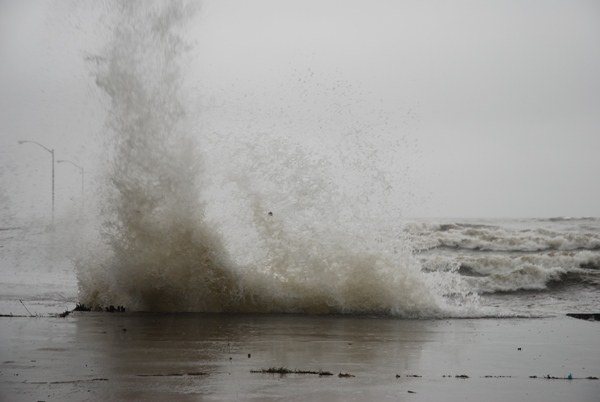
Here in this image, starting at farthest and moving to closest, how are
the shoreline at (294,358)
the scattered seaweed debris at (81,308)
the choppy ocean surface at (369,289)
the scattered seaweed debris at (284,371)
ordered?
1. the choppy ocean surface at (369,289)
2. the scattered seaweed debris at (81,308)
3. the scattered seaweed debris at (284,371)
4. the shoreline at (294,358)

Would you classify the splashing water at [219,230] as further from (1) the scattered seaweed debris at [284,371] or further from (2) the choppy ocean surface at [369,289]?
(1) the scattered seaweed debris at [284,371]

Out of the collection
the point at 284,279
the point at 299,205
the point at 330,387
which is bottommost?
the point at 330,387

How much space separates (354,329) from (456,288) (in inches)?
123

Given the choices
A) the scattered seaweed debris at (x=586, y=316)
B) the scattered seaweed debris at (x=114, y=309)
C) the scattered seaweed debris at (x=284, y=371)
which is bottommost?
the scattered seaweed debris at (x=284, y=371)

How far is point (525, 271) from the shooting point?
49.8 feet

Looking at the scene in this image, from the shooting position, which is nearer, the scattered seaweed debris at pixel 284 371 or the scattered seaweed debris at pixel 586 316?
the scattered seaweed debris at pixel 284 371

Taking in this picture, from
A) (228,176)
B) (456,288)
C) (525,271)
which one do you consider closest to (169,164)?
(228,176)

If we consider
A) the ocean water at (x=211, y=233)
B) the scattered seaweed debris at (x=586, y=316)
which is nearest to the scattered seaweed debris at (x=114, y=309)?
the ocean water at (x=211, y=233)

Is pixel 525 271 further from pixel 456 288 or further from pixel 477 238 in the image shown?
pixel 477 238

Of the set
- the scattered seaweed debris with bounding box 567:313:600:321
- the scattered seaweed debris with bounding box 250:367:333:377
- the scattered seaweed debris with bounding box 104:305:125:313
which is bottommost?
the scattered seaweed debris with bounding box 250:367:333:377

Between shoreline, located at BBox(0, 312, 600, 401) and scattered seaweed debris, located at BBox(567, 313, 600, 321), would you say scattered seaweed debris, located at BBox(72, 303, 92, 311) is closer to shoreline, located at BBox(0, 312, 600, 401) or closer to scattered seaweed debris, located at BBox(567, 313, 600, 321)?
shoreline, located at BBox(0, 312, 600, 401)

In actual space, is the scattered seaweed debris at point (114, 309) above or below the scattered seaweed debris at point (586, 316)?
above

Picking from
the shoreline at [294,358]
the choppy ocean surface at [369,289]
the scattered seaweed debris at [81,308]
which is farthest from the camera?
the choppy ocean surface at [369,289]

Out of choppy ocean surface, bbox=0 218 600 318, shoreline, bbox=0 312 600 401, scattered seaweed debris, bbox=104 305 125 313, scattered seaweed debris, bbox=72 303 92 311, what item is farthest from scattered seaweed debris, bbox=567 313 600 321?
scattered seaweed debris, bbox=72 303 92 311
